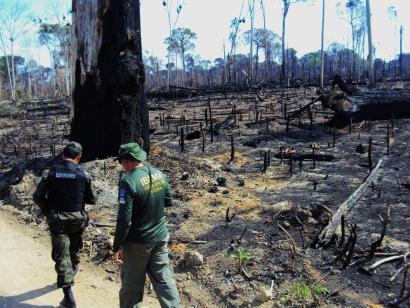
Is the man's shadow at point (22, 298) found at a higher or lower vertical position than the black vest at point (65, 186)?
lower

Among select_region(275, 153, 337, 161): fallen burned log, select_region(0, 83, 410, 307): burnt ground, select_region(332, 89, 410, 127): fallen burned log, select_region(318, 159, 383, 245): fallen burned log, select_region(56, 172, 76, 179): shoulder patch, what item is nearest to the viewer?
select_region(56, 172, 76, 179): shoulder patch

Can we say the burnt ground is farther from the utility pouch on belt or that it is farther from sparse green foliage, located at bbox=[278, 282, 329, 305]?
the utility pouch on belt

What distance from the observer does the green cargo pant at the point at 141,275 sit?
11.7ft

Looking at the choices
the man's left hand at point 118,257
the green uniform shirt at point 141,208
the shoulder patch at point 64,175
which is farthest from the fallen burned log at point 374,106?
the man's left hand at point 118,257

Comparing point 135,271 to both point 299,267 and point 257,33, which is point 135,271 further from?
point 257,33

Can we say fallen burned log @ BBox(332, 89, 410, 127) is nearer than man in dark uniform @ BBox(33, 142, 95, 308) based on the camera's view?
No

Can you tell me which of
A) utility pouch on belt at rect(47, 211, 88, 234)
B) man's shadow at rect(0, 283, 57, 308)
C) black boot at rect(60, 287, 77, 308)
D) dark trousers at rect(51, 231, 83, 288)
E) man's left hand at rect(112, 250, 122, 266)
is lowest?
man's shadow at rect(0, 283, 57, 308)

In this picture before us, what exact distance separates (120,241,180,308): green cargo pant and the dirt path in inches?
29.5

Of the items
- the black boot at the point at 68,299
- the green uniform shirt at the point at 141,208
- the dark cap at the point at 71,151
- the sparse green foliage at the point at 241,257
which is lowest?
the black boot at the point at 68,299

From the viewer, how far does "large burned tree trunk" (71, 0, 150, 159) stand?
7.68m

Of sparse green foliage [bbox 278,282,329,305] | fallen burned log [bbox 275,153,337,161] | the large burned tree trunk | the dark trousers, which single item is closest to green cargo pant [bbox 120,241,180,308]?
the dark trousers

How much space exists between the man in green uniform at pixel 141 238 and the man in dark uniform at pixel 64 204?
34.9 inches

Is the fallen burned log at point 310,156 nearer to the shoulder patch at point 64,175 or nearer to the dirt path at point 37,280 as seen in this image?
the dirt path at point 37,280

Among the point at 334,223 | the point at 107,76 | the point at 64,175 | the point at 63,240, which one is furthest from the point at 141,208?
the point at 107,76
